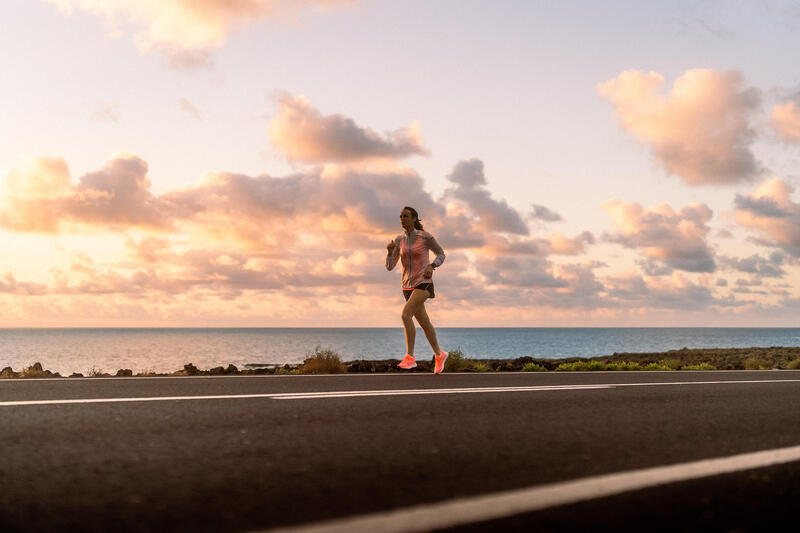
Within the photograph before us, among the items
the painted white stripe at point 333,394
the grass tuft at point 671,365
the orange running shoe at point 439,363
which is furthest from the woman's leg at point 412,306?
the grass tuft at point 671,365

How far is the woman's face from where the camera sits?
34.2ft

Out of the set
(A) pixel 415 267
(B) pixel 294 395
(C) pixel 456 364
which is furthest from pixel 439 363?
(B) pixel 294 395

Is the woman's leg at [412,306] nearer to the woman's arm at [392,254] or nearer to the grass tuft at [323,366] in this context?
the woman's arm at [392,254]

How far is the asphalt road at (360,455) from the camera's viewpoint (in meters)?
2.67

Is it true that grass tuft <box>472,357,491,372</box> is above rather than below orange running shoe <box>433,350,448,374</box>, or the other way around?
below

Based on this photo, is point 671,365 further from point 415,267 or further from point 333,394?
point 333,394

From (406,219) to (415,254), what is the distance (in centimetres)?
58

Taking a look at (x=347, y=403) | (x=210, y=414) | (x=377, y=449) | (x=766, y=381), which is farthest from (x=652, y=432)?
(x=766, y=381)

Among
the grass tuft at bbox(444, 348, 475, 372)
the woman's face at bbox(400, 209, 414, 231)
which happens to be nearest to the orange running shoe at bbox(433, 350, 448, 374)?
the woman's face at bbox(400, 209, 414, 231)

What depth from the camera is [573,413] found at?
5.68 m

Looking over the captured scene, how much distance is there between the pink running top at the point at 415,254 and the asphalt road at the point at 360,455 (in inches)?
142

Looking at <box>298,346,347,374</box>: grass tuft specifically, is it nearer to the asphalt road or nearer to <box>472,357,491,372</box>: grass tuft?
<box>472,357,491,372</box>: grass tuft

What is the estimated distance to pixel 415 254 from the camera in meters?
10.5

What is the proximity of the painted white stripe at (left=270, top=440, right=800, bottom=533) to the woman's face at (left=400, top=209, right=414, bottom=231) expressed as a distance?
7024mm
